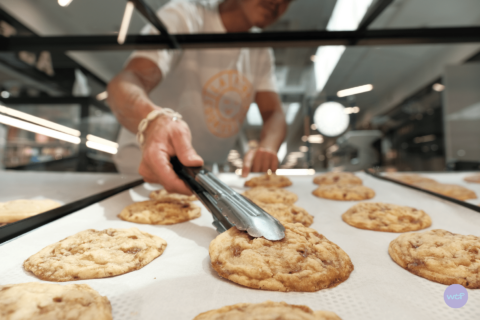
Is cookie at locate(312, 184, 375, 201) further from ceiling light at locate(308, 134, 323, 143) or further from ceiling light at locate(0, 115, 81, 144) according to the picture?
ceiling light at locate(0, 115, 81, 144)

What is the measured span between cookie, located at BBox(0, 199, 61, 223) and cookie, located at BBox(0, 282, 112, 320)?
454mm

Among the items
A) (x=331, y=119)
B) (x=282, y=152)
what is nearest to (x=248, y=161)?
(x=282, y=152)

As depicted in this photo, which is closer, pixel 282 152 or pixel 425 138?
pixel 282 152

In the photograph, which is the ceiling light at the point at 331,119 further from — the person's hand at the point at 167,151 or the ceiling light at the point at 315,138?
the person's hand at the point at 167,151

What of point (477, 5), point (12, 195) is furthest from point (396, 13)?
point (12, 195)

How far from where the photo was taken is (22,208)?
90 centimetres

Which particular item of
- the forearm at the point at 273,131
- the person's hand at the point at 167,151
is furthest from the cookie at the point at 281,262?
the forearm at the point at 273,131

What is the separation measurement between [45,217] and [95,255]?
1.18ft

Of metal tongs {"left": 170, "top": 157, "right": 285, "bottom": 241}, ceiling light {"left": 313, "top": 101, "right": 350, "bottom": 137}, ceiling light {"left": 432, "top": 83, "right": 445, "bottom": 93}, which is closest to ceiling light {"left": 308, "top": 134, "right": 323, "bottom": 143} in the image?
ceiling light {"left": 313, "top": 101, "right": 350, "bottom": 137}

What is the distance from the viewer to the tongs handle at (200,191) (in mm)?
795

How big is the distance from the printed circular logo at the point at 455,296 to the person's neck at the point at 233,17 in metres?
1.58

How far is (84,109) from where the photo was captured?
1888mm

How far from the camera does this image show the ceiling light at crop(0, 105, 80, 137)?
114 cm

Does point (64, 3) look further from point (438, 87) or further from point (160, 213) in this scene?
point (438, 87)
